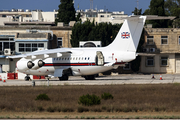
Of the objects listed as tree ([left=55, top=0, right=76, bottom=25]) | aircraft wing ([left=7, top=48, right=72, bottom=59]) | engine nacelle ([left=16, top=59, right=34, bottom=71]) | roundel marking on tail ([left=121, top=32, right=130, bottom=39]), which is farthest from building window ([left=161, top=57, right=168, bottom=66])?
tree ([left=55, top=0, right=76, bottom=25])

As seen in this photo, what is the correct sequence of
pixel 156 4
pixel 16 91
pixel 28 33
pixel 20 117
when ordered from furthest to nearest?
pixel 156 4
pixel 28 33
pixel 16 91
pixel 20 117

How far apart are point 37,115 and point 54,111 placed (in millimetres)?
1393

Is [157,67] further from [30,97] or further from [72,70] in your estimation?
[30,97]

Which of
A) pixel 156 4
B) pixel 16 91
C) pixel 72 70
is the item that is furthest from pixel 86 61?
pixel 156 4

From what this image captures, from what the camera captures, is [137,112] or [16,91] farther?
[16,91]

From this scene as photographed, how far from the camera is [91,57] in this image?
3766 centimetres

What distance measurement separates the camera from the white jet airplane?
1455 inches

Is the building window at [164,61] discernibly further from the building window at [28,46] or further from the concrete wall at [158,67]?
the building window at [28,46]

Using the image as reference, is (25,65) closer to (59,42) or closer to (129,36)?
(129,36)

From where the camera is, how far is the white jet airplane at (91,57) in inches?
1455

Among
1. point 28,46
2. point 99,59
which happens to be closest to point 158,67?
point 28,46

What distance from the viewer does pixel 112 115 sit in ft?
54.8

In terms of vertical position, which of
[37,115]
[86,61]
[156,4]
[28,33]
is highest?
[156,4]

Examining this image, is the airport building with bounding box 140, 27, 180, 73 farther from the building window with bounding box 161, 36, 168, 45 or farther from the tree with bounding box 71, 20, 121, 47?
the tree with bounding box 71, 20, 121, 47
